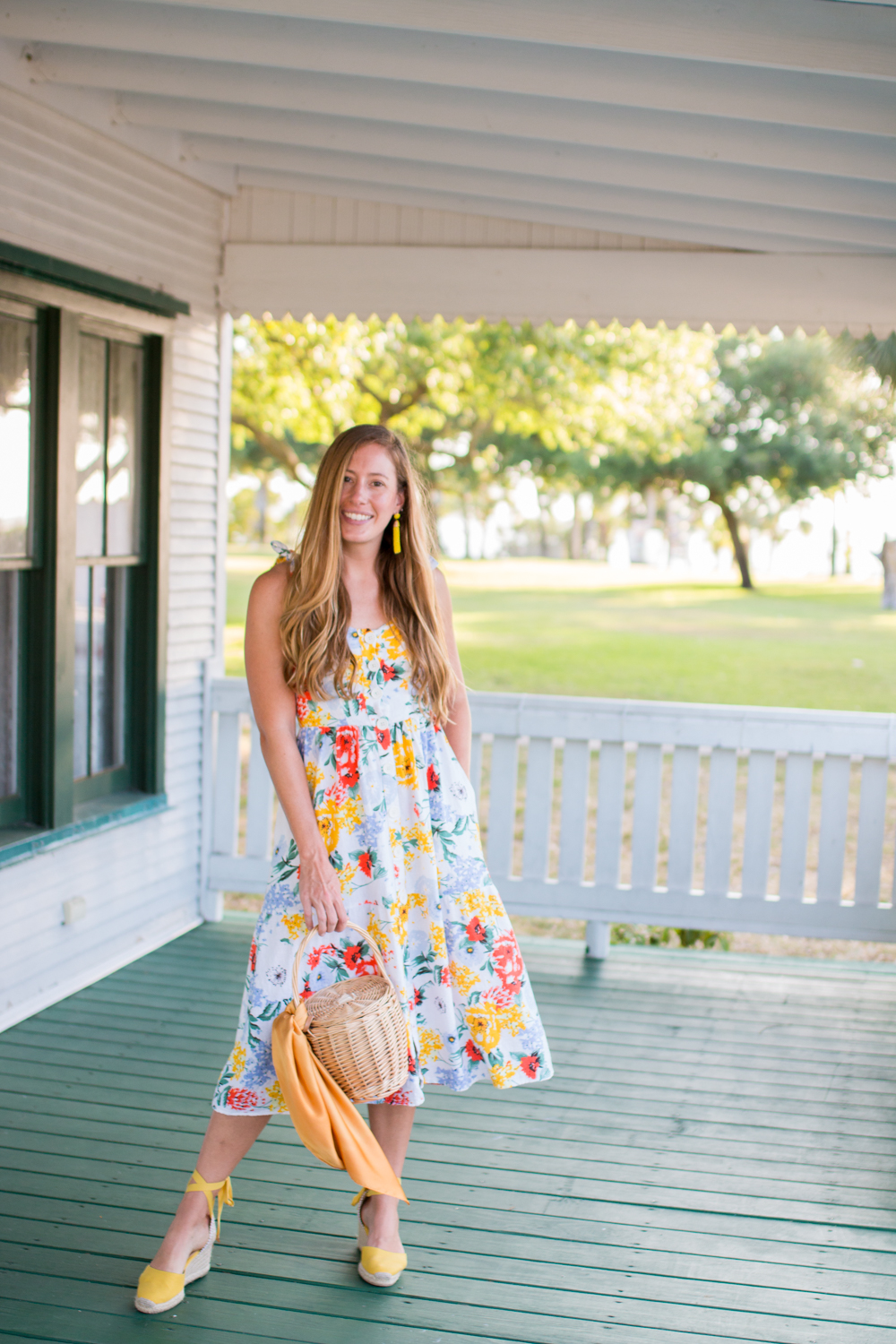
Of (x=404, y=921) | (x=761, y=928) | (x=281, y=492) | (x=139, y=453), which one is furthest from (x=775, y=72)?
(x=281, y=492)

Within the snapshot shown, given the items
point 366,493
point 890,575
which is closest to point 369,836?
point 366,493

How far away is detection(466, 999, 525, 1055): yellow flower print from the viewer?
2645 mm

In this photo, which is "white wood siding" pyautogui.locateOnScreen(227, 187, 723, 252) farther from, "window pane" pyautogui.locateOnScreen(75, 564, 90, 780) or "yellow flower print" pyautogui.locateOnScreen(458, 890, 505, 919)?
"yellow flower print" pyautogui.locateOnScreen(458, 890, 505, 919)

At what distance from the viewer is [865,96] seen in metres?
3.30

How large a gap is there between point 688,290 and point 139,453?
2240mm

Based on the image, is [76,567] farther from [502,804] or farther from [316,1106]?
[316,1106]

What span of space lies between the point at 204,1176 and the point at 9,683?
207cm

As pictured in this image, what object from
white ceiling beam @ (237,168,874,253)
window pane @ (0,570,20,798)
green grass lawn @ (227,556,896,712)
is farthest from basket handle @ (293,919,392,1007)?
green grass lawn @ (227,556,896,712)

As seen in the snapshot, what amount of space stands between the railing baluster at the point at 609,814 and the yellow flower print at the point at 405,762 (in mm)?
2400

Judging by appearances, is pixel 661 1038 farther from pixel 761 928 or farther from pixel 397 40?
pixel 397 40

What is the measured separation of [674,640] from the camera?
65.6ft

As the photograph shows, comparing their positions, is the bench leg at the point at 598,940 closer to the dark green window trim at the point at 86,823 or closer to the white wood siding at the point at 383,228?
the dark green window trim at the point at 86,823

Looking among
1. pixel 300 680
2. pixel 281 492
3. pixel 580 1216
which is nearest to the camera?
pixel 300 680

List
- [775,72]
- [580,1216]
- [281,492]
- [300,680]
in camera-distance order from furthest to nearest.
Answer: [281,492]
[775,72]
[580,1216]
[300,680]
